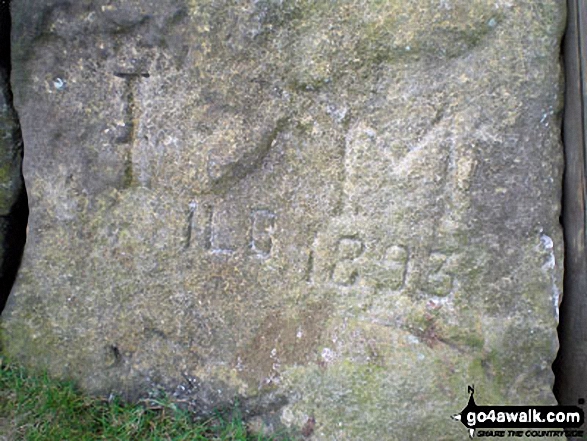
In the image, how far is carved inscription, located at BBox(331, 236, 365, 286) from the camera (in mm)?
1702

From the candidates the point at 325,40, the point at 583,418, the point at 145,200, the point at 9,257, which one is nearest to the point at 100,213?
the point at 145,200

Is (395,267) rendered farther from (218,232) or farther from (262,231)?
(218,232)

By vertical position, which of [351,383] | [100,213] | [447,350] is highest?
[100,213]

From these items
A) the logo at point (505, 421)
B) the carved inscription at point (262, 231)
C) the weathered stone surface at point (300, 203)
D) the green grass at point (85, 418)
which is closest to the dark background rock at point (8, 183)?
the weathered stone surface at point (300, 203)

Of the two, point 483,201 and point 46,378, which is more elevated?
point 483,201

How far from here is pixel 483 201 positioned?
1630 millimetres

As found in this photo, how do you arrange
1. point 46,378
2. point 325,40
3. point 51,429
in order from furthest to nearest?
point 46,378 → point 51,429 → point 325,40

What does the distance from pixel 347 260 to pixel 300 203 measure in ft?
0.66

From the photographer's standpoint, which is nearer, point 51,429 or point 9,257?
point 51,429

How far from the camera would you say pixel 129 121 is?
1.74 m

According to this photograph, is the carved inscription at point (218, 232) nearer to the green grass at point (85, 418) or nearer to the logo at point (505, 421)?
the green grass at point (85, 418)

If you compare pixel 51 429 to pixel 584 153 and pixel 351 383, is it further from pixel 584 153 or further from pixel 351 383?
pixel 584 153

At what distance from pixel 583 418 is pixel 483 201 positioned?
0.69 metres

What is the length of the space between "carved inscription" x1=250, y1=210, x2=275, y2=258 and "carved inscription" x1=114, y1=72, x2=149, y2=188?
0.36m
